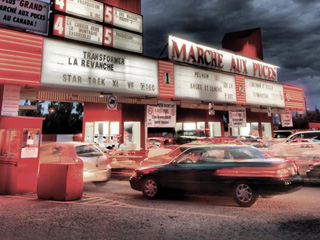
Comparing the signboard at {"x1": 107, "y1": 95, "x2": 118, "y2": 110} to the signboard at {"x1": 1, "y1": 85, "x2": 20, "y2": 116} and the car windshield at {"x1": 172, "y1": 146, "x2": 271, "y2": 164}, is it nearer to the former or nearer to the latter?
the signboard at {"x1": 1, "y1": 85, "x2": 20, "y2": 116}

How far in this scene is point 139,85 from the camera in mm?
11836

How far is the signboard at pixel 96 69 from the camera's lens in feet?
31.1

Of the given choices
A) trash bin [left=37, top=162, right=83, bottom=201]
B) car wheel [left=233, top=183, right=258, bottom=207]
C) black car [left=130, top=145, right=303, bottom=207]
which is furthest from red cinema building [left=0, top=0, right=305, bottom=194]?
car wheel [left=233, top=183, right=258, bottom=207]

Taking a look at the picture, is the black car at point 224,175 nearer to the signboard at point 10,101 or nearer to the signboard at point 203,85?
the signboard at point 10,101

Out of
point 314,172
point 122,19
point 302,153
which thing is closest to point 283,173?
point 314,172

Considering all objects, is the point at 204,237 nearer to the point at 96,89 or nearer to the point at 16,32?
the point at 96,89

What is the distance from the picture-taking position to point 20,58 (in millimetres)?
8664

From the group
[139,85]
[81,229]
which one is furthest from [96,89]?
[81,229]

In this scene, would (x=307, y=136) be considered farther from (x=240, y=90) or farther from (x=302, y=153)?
(x=240, y=90)

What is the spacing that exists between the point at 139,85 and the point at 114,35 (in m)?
2.75

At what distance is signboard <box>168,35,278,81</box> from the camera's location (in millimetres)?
14203

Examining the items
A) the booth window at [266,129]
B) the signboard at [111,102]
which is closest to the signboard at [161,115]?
the signboard at [111,102]

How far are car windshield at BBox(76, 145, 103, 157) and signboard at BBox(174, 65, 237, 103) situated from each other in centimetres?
590

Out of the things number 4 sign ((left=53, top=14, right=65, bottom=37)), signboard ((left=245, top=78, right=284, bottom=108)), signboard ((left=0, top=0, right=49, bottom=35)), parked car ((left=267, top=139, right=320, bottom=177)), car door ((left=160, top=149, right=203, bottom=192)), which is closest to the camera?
car door ((left=160, top=149, right=203, bottom=192))
